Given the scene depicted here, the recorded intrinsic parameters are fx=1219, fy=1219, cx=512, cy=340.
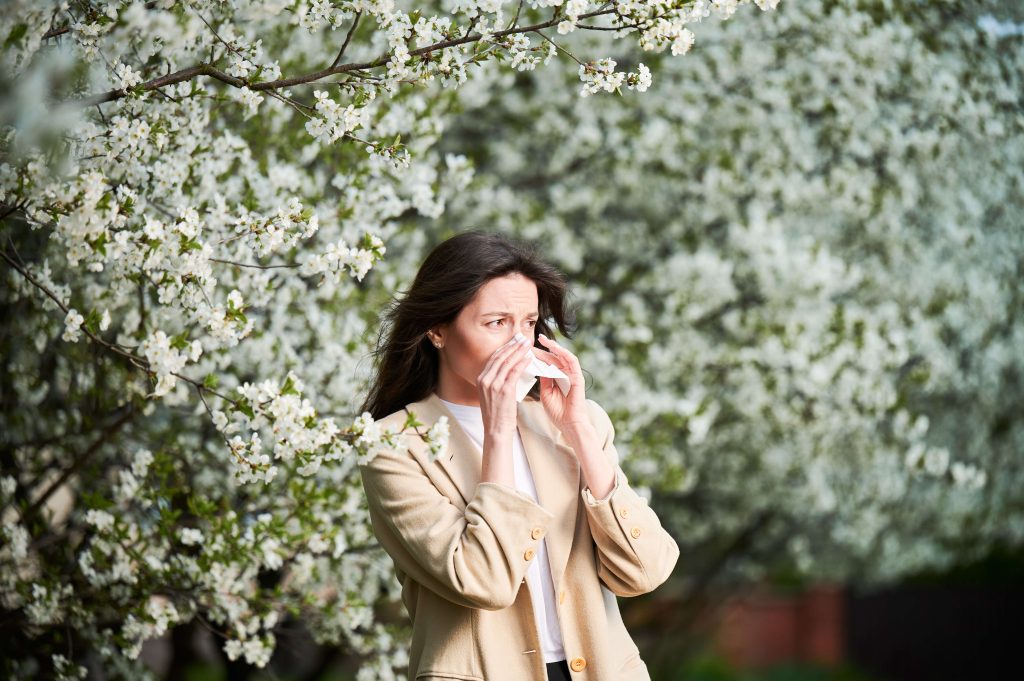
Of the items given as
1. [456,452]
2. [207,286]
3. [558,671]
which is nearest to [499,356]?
[456,452]

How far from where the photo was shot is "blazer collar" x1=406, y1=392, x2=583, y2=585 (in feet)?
8.44

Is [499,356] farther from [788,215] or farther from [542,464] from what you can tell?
[788,215]

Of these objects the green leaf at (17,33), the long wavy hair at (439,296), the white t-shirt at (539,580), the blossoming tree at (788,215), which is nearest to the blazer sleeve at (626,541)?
the white t-shirt at (539,580)

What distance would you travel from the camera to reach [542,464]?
263 cm

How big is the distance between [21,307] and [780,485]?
527 centimetres

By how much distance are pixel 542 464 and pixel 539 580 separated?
25cm

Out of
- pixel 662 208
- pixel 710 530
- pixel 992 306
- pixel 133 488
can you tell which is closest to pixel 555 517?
pixel 133 488

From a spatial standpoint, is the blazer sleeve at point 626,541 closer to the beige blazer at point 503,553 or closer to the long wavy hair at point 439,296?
the beige blazer at point 503,553

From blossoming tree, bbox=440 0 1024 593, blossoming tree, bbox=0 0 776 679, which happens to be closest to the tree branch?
blossoming tree, bbox=0 0 776 679

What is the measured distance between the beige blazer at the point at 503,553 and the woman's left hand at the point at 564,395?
0.09 m

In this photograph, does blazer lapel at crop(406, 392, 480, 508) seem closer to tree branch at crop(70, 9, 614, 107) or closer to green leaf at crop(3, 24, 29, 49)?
tree branch at crop(70, 9, 614, 107)

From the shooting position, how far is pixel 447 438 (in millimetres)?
2539

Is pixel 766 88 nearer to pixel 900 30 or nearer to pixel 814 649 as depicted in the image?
pixel 900 30

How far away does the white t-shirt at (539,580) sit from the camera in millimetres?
2533
